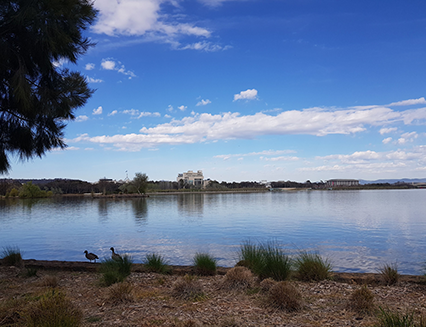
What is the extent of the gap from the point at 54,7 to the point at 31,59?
4.27ft

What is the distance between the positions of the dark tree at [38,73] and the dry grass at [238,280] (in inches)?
192

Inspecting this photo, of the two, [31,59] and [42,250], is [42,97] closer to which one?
[31,59]

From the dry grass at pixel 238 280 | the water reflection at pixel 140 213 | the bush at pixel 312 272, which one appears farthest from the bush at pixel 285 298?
the water reflection at pixel 140 213

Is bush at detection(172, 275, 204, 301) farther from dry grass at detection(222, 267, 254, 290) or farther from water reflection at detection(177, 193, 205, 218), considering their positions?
water reflection at detection(177, 193, 205, 218)

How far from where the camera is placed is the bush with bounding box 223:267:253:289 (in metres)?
6.03

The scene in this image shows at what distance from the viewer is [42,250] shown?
15.1 metres

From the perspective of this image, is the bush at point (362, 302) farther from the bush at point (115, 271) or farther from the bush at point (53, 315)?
the bush at point (115, 271)

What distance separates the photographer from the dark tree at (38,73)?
625 cm

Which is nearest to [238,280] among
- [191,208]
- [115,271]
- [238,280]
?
[238,280]

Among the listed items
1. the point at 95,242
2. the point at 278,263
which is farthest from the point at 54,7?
the point at 95,242

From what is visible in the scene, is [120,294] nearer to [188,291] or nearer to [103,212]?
[188,291]

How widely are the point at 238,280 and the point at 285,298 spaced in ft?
4.65

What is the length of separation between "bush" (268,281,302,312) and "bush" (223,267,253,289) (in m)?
1.07

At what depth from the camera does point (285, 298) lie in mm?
4836
